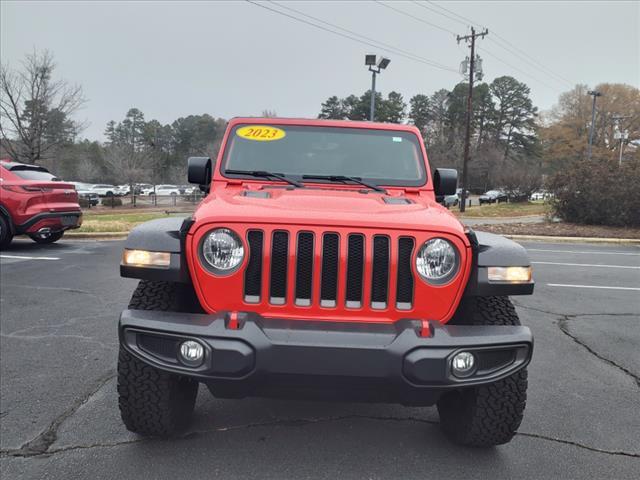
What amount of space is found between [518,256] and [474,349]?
1.96ft

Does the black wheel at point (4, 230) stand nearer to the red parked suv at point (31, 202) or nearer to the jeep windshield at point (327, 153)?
the red parked suv at point (31, 202)

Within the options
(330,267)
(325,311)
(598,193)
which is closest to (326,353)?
(325,311)

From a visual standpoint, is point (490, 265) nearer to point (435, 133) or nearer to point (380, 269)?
point (380, 269)

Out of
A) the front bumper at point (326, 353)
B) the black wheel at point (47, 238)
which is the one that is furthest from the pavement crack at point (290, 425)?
the black wheel at point (47, 238)

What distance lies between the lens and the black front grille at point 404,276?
2.36m

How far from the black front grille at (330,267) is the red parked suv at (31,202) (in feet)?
27.5

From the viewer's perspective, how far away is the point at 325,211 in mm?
2492


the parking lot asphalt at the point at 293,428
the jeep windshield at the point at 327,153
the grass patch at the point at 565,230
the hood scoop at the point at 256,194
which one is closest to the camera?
the parking lot asphalt at the point at 293,428

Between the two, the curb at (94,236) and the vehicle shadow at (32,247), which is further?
the curb at (94,236)

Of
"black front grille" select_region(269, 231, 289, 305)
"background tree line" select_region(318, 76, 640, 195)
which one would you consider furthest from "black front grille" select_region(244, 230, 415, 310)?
"background tree line" select_region(318, 76, 640, 195)

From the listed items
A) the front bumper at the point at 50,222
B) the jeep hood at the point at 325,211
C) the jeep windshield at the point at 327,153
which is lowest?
the front bumper at the point at 50,222

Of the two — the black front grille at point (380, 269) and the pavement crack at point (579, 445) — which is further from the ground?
the black front grille at point (380, 269)

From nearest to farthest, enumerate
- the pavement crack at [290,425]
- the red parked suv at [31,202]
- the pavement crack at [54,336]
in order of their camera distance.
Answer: the pavement crack at [290,425], the pavement crack at [54,336], the red parked suv at [31,202]

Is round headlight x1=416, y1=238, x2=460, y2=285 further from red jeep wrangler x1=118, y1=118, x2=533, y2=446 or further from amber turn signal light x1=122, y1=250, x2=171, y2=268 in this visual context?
amber turn signal light x1=122, y1=250, x2=171, y2=268
